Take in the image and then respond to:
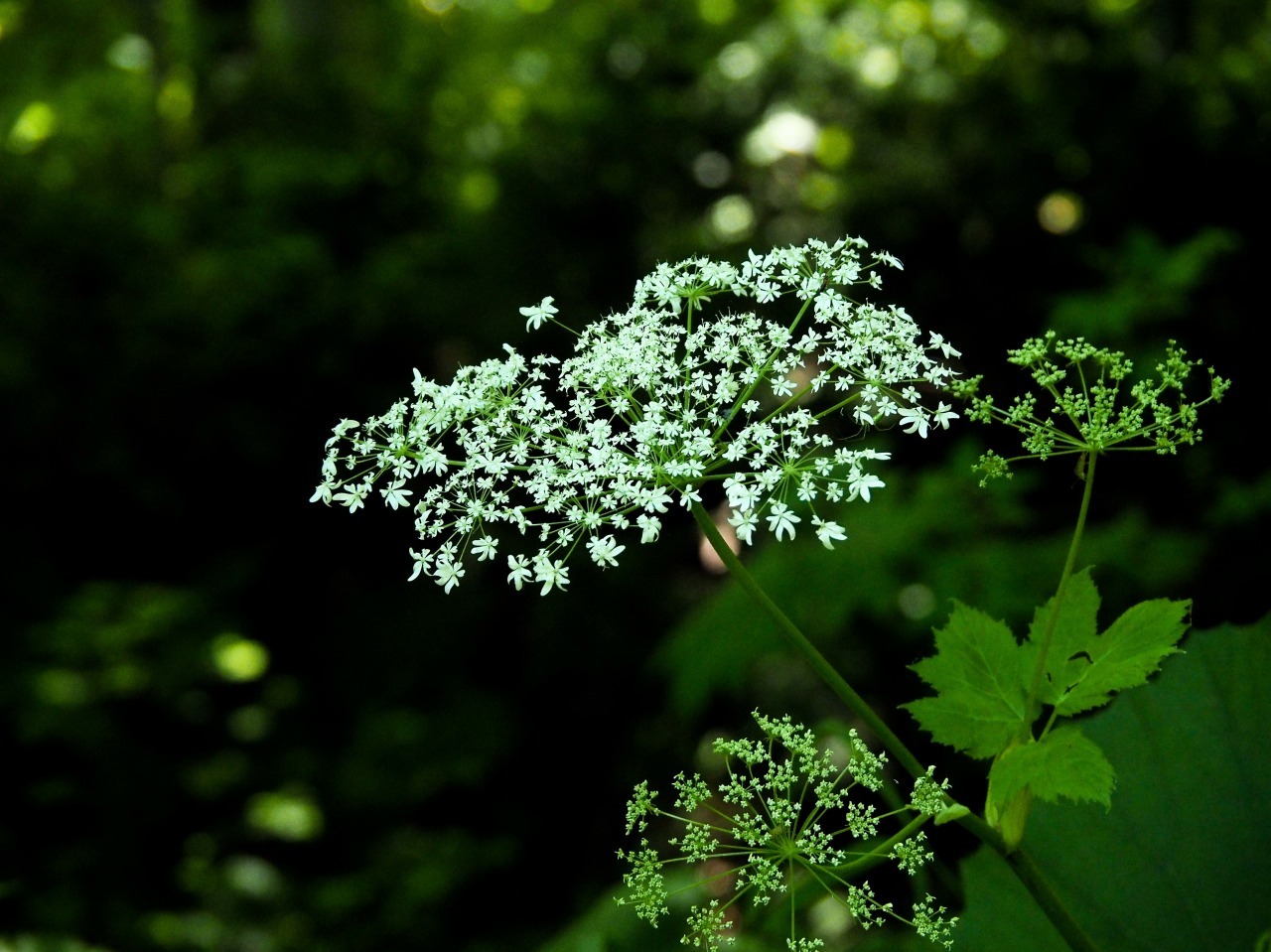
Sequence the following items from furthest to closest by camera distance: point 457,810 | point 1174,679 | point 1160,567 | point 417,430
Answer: point 457,810, point 1160,567, point 1174,679, point 417,430

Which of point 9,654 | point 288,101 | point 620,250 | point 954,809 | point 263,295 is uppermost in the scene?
point 288,101

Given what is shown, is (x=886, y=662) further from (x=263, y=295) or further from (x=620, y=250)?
(x=263, y=295)

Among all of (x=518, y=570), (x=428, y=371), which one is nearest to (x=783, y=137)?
(x=428, y=371)

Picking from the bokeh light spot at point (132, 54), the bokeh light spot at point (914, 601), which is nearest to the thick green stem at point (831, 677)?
the bokeh light spot at point (914, 601)

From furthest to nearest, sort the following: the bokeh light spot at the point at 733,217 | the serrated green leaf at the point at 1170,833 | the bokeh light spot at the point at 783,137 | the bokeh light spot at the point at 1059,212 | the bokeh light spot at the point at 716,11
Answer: the bokeh light spot at the point at 716,11
the bokeh light spot at the point at 783,137
the bokeh light spot at the point at 733,217
the bokeh light spot at the point at 1059,212
the serrated green leaf at the point at 1170,833

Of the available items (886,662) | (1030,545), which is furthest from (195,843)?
(1030,545)

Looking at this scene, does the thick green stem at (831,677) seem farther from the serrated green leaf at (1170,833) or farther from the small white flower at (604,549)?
the serrated green leaf at (1170,833)
